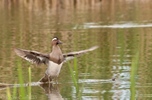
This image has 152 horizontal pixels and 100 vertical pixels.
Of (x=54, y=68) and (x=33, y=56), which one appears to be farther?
(x=33, y=56)

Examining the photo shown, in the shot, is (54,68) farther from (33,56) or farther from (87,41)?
(87,41)

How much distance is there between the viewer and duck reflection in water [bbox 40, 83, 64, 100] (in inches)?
347

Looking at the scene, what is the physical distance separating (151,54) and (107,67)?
5.36ft

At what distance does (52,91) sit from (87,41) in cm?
615

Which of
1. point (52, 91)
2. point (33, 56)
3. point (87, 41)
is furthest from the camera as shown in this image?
point (87, 41)

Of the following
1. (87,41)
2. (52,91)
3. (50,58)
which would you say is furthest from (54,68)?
(87,41)

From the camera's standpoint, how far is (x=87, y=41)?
15445 mm

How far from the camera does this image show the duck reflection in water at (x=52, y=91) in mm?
8817

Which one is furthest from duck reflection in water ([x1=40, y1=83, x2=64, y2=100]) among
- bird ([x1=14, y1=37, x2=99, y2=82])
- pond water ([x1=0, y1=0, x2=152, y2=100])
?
bird ([x1=14, y1=37, x2=99, y2=82])

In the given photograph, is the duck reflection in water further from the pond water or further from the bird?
the bird

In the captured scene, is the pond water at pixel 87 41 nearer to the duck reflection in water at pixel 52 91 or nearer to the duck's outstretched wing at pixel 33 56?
the duck reflection in water at pixel 52 91

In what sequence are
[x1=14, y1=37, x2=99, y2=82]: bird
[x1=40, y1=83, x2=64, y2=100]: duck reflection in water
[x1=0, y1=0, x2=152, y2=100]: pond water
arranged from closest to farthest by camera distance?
[x1=40, y1=83, x2=64, y2=100]: duck reflection in water, [x1=0, y1=0, x2=152, y2=100]: pond water, [x1=14, y1=37, x2=99, y2=82]: bird

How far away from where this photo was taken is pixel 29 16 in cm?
2564

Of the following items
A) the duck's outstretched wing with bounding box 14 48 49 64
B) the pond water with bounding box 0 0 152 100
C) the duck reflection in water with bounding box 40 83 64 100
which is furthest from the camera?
the duck's outstretched wing with bounding box 14 48 49 64
